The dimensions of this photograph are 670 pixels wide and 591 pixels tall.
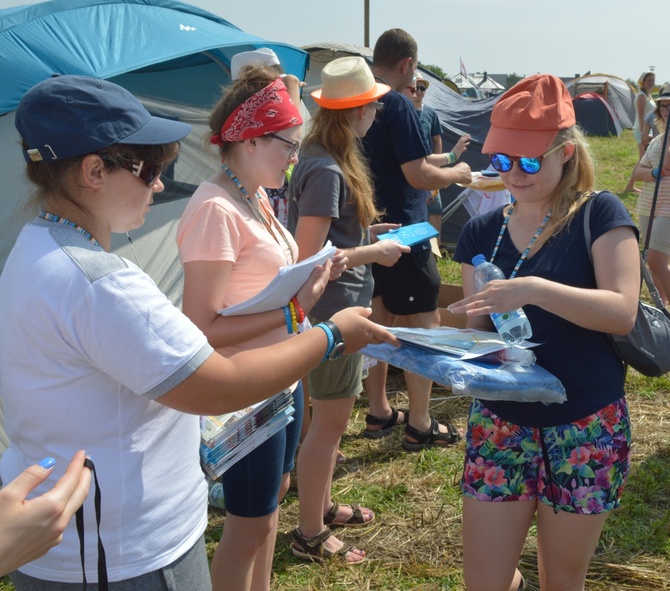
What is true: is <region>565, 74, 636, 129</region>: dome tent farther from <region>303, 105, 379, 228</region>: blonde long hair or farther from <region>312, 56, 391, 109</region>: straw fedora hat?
<region>303, 105, 379, 228</region>: blonde long hair

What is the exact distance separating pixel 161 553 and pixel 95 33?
358 cm

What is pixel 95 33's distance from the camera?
13.8ft

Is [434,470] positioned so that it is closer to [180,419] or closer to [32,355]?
[180,419]

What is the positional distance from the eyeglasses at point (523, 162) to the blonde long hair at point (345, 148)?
85 centimetres

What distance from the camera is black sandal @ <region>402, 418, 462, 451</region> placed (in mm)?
4102

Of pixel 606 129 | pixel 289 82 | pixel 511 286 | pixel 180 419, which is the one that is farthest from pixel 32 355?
pixel 606 129

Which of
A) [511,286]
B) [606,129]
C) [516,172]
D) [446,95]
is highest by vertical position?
[516,172]

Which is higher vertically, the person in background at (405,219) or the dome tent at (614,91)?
the person in background at (405,219)

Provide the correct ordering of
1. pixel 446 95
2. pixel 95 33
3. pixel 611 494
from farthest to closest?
pixel 446 95, pixel 95 33, pixel 611 494

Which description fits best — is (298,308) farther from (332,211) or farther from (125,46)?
(125,46)

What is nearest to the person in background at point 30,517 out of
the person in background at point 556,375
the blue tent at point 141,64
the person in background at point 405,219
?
the person in background at point 556,375

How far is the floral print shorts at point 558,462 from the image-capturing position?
1.99 m

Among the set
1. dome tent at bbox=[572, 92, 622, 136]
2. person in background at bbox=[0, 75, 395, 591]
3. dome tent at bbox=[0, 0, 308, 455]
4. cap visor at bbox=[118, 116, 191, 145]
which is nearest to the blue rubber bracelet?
person in background at bbox=[0, 75, 395, 591]

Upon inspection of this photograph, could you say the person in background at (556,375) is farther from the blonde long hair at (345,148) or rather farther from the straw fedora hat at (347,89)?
the straw fedora hat at (347,89)
